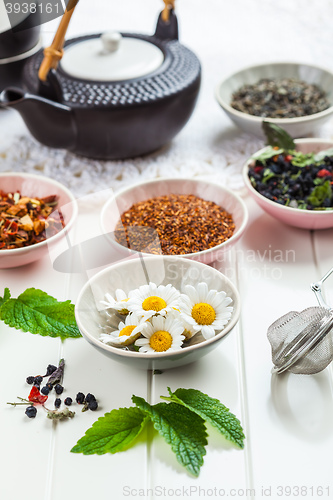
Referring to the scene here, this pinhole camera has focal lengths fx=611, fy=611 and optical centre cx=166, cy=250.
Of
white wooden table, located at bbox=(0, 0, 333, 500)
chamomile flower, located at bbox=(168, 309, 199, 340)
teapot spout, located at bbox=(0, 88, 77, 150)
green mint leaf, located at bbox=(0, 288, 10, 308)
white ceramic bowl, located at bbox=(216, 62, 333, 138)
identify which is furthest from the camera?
white ceramic bowl, located at bbox=(216, 62, 333, 138)

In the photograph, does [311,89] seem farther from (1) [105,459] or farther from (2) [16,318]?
(1) [105,459]

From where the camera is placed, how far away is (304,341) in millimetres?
851

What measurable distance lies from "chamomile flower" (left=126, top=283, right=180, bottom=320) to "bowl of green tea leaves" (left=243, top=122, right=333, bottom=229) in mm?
335

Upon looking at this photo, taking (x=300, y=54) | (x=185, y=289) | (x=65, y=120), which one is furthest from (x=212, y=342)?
(x=300, y=54)

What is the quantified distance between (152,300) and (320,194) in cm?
44

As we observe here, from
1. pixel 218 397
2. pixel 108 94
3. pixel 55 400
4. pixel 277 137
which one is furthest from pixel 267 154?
pixel 55 400

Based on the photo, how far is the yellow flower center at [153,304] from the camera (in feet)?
2.92

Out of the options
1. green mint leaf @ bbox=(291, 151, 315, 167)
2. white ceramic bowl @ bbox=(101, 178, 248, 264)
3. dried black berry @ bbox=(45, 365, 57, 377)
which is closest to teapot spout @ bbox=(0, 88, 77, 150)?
white ceramic bowl @ bbox=(101, 178, 248, 264)

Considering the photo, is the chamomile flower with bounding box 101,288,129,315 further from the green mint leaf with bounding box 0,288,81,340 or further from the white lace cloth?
the white lace cloth

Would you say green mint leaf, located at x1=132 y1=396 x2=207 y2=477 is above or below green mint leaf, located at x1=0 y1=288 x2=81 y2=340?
below

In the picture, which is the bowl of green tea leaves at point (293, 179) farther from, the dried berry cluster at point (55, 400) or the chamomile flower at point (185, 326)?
the dried berry cluster at point (55, 400)

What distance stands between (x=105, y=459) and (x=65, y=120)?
0.73 m

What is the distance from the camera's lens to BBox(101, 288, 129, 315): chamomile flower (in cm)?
92

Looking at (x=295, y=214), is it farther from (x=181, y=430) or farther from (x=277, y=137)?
(x=181, y=430)
